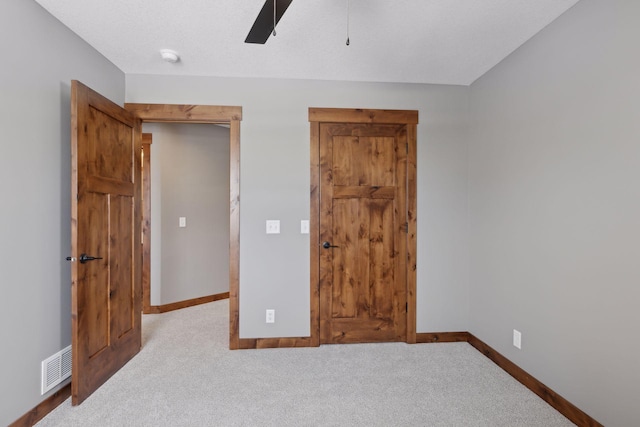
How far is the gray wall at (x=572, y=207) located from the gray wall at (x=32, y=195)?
122 inches

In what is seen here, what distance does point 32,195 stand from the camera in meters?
1.92

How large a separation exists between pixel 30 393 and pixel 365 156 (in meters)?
2.81

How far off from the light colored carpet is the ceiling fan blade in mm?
2060

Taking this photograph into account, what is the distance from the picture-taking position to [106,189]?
2.35m

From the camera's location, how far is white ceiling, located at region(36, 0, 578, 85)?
1960 mm

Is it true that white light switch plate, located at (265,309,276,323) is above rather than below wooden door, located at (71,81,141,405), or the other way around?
below

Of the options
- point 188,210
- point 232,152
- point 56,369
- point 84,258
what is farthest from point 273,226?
point 188,210

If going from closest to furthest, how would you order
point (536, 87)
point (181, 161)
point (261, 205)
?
point (536, 87)
point (261, 205)
point (181, 161)

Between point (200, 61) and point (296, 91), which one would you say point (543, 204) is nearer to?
point (296, 91)

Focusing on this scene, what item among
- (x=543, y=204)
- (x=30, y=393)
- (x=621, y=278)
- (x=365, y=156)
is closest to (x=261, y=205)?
(x=365, y=156)

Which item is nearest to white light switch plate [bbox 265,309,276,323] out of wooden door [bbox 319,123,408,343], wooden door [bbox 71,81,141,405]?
wooden door [bbox 319,123,408,343]

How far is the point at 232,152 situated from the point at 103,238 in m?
1.18

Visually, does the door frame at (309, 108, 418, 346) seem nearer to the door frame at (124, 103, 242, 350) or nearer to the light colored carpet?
the light colored carpet

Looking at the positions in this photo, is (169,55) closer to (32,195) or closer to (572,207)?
(32,195)
